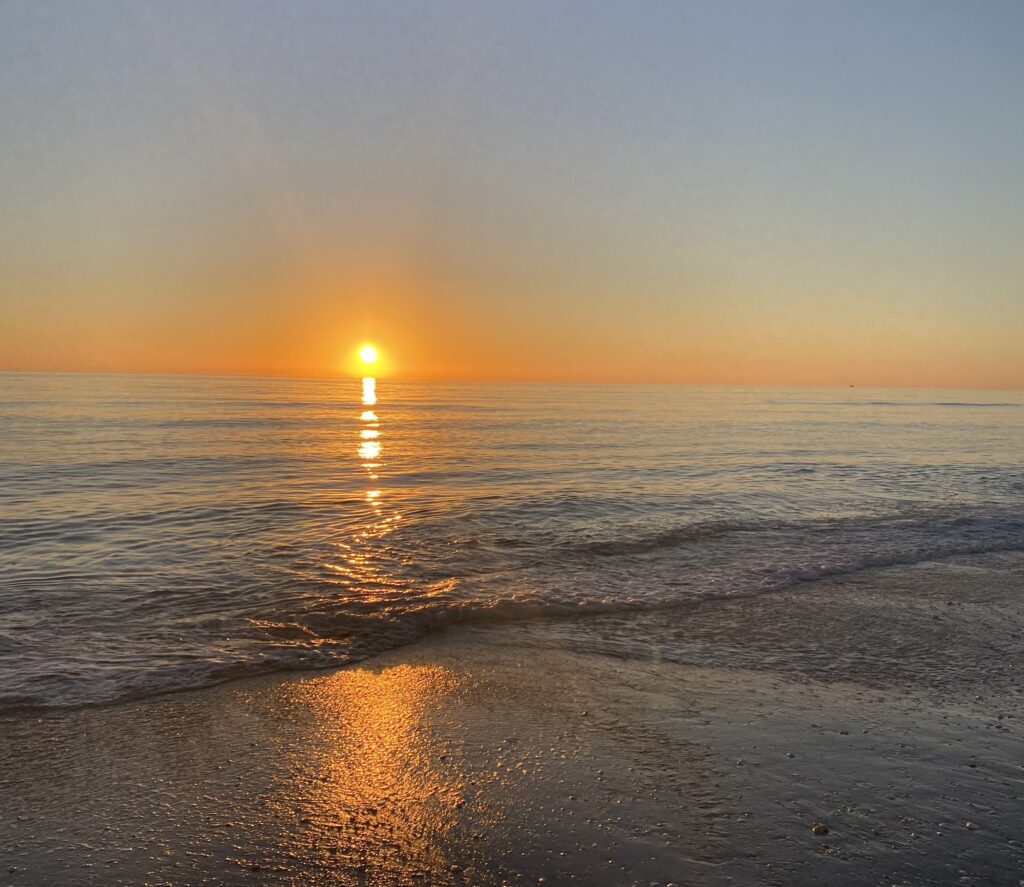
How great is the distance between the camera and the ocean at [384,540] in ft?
25.8

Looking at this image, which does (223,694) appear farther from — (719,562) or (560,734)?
(719,562)

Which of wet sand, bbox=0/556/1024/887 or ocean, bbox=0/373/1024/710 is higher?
wet sand, bbox=0/556/1024/887

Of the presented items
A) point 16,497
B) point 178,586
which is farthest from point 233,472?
point 178,586

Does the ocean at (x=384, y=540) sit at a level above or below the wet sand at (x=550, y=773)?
below

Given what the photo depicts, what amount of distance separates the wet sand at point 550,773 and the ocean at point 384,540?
3.60ft

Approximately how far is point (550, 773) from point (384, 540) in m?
9.04

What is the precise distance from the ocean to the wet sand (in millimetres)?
1097

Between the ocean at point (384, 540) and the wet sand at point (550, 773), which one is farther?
the ocean at point (384, 540)

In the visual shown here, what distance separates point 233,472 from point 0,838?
20.2m

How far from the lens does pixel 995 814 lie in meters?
4.25

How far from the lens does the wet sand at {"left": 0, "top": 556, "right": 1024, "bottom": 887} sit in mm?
3818

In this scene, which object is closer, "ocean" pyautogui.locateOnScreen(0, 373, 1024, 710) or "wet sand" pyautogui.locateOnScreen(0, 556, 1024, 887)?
"wet sand" pyautogui.locateOnScreen(0, 556, 1024, 887)

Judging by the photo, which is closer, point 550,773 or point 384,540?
point 550,773

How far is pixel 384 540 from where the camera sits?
13.4m
